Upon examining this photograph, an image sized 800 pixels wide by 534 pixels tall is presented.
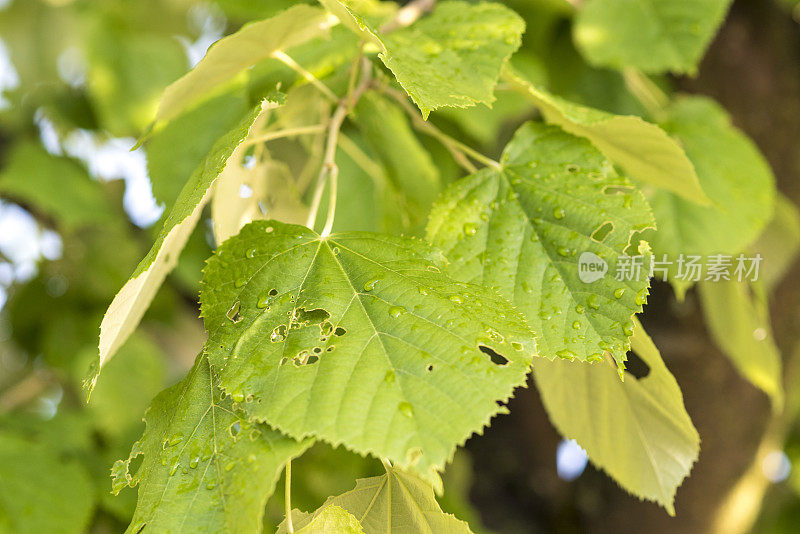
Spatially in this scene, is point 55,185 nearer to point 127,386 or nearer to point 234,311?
point 127,386

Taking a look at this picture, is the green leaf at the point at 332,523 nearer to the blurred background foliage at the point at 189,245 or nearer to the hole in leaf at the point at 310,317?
the hole in leaf at the point at 310,317

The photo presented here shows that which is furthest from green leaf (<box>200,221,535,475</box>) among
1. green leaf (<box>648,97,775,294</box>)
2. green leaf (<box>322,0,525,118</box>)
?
green leaf (<box>648,97,775,294</box>)

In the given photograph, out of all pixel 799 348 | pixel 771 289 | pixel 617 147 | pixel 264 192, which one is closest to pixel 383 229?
pixel 264 192

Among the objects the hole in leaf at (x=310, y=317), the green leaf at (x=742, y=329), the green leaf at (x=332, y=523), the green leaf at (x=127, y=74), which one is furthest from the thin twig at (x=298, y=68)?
the green leaf at (x=127, y=74)

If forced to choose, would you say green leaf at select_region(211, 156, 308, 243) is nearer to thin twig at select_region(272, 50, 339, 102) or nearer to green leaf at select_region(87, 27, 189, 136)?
thin twig at select_region(272, 50, 339, 102)

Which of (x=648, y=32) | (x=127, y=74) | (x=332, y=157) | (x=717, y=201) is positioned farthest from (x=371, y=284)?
(x=127, y=74)

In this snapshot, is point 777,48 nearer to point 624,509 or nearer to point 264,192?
point 624,509
